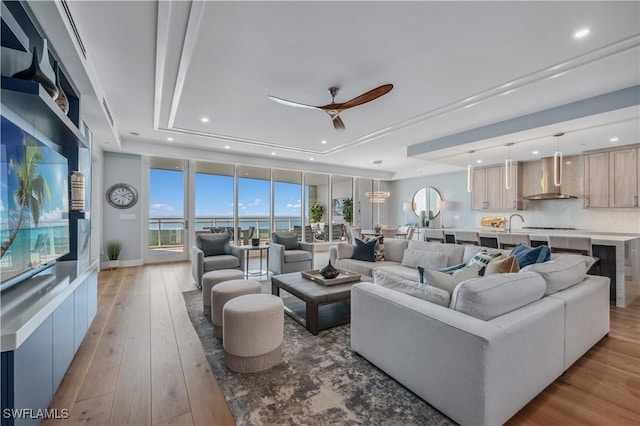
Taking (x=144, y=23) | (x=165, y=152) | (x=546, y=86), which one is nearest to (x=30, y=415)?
(x=144, y=23)

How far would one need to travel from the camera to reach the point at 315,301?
2.72 m

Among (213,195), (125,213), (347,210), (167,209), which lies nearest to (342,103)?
(213,195)

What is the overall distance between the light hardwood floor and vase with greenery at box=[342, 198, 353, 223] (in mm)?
7023

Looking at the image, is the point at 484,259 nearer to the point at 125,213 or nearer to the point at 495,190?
the point at 495,190

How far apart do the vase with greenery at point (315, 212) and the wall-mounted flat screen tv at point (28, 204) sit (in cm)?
680

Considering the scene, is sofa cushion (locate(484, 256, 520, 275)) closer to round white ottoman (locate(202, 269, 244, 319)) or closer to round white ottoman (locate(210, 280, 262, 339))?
round white ottoman (locate(210, 280, 262, 339))

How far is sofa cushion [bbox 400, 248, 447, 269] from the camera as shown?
3664 millimetres

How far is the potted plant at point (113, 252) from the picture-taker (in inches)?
223

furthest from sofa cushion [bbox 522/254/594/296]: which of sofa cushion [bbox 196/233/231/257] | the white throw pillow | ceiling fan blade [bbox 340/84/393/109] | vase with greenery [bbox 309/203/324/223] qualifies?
vase with greenery [bbox 309/203/324/223]

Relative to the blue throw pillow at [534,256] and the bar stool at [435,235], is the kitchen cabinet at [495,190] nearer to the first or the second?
the bar stool at [435,235]

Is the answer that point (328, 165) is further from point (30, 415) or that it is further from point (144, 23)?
point (30, 415)

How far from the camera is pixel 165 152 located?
6.17m

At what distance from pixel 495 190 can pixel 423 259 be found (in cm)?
458

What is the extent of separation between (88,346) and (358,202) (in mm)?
8378
